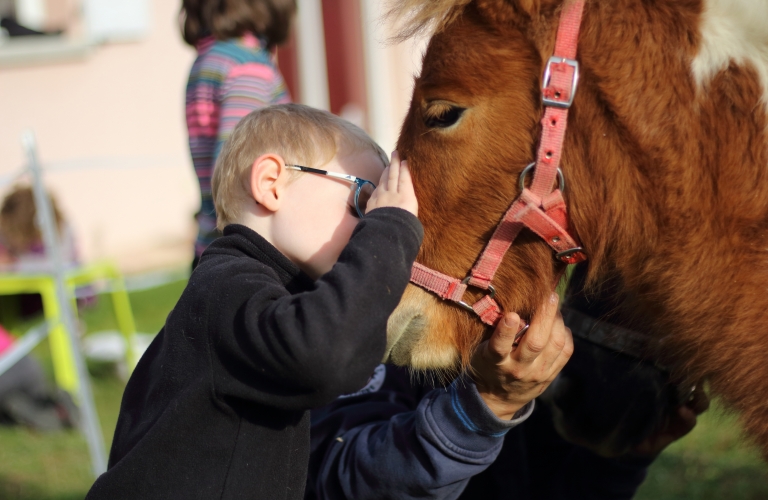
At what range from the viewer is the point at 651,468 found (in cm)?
376

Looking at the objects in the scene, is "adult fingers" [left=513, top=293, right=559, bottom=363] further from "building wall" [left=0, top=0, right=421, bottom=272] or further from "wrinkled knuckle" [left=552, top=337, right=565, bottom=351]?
"building wall" [left=0, top=0, right=421, bottom=272]

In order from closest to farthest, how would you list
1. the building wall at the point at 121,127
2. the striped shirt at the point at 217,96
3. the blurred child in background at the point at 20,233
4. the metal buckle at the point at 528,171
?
the metal buckle at the point at 528,171
the striped shirt at the point at 217,96
the blurred child in background at the point at 20,233
the building wall at the point at 121,127

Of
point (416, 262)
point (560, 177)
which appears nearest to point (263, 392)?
point (416, 262)

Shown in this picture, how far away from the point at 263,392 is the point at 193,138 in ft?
5.74

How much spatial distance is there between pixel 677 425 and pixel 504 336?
0.71 m

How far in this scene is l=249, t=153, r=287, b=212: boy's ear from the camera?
1802 mm

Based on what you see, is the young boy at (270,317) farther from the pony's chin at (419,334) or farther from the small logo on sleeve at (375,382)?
the small logo on sleeve at (375,382)

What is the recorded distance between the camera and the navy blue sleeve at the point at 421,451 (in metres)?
1.77

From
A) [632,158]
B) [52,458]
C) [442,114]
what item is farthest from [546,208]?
[52,458]

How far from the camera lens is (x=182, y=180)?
1046 cm

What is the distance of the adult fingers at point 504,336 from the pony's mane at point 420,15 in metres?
0.67

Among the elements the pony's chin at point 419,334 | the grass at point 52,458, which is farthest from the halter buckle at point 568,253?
the grass at point 52,458

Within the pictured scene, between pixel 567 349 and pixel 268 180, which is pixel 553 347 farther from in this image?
pixel 268 180

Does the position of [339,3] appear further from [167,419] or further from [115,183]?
[167,419]
